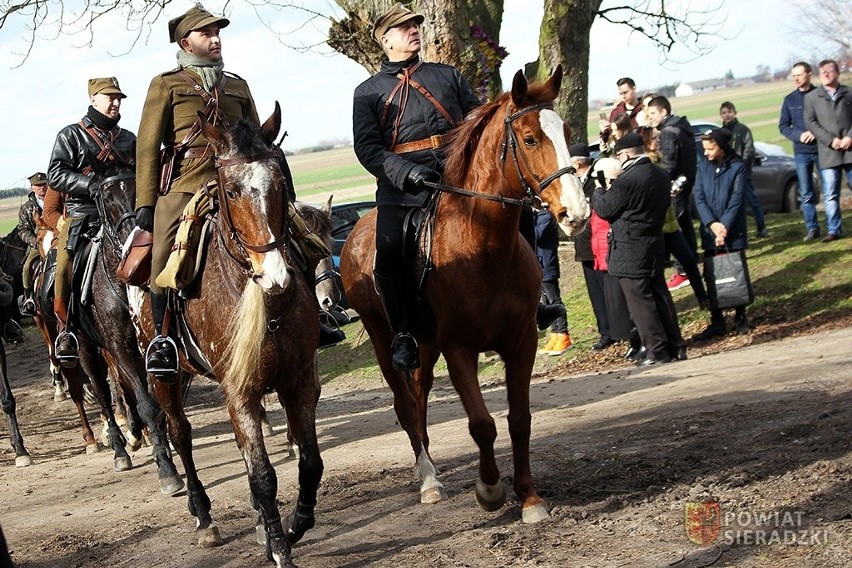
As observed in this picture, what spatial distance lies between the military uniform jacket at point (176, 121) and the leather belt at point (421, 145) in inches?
38.4

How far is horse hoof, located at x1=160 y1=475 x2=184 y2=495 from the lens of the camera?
9.26 metres

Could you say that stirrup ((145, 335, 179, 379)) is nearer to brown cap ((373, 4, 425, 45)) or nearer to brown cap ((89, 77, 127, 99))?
brown cap ((373, 4, 425, 45))

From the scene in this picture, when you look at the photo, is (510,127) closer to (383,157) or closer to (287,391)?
(383,157)

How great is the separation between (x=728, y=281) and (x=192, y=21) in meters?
7.52

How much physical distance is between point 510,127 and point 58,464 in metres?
7.00

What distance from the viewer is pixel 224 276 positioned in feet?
22.7

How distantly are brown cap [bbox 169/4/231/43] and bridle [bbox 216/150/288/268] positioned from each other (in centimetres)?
142

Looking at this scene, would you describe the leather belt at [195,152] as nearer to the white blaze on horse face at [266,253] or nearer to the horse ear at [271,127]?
the horse ear at [271,127]

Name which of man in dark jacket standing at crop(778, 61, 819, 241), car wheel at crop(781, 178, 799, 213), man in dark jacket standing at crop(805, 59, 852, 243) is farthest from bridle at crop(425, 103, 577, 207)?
car wheel at crop(781, 178, 799, 213)

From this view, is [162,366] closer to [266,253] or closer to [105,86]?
[266,253]

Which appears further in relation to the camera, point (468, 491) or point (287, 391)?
point (468, 491)

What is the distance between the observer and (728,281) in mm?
13008

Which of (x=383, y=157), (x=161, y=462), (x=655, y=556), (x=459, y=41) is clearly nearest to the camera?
(x=655, y=556)

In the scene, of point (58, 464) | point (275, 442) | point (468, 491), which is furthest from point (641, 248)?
point (58, 464)
